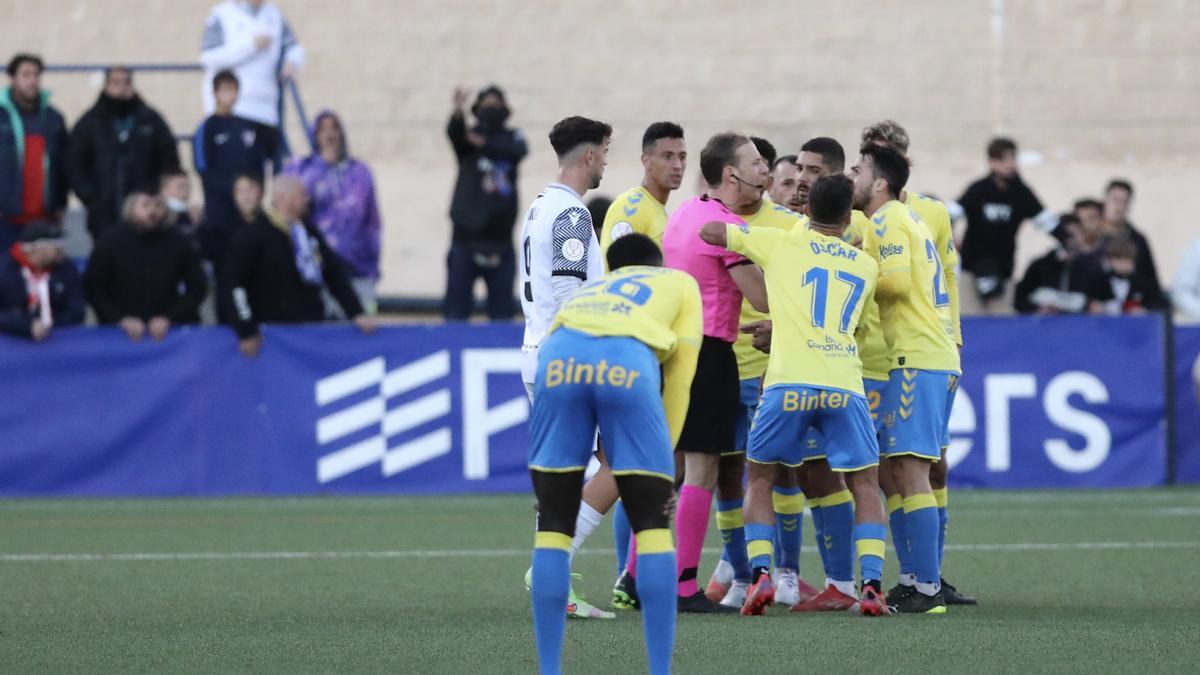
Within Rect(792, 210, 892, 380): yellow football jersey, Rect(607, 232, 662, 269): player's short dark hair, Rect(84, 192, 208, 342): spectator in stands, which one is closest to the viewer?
Rect(607, 232, 662, 269): player's short dark hair

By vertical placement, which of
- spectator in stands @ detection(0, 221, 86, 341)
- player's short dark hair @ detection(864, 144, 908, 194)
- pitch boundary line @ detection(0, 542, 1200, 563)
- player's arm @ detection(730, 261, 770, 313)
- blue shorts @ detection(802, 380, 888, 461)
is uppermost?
player's short dark hair @ detection(864, 144, 908, 194)

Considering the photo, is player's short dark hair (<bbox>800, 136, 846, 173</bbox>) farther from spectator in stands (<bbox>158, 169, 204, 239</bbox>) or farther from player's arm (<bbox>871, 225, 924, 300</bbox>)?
spectator in stands (<bbox>158, 169, 204, 239</bbox>)

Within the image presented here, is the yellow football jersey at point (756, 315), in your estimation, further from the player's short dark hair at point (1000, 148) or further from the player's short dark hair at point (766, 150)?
the player's short dark hair at point (1000, 148)

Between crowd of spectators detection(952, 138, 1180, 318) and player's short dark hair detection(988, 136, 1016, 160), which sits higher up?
player's short dark hair detection(988, 136, 1016, 160)

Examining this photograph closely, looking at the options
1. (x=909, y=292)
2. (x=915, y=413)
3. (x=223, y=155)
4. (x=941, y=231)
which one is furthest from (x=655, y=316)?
(x=223, y=155)

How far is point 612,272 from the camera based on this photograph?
6.70 meters

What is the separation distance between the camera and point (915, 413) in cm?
876

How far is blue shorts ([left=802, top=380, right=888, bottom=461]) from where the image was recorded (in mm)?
8727

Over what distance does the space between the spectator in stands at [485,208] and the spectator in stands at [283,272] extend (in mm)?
962

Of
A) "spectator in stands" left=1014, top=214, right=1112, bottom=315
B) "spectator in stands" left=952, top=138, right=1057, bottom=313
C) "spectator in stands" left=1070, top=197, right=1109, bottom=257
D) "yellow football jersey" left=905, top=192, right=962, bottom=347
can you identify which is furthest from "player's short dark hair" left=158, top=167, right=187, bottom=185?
"yellow football jersey" left=905, top=192, right=962, bottom=347

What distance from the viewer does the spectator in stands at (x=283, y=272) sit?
1496 centimetres

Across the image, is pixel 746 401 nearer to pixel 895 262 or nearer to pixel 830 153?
pixel 895 262

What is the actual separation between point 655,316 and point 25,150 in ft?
34.7

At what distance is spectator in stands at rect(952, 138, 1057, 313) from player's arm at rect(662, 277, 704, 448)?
1048 cm
